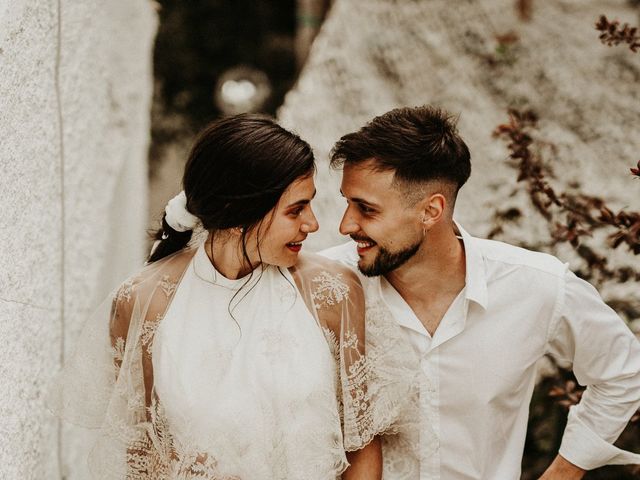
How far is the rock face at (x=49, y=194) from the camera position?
6.33 feet

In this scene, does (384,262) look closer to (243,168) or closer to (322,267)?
(322,267)

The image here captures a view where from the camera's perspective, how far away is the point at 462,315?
238 centimetres

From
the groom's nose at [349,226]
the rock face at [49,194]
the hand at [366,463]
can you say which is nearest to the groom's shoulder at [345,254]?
the groom's nose at [349,226]

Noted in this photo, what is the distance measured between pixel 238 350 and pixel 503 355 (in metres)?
0.81

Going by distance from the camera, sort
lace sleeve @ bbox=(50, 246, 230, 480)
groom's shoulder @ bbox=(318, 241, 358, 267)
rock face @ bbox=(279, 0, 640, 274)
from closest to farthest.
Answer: lace sleeve @ bbox=(50, 246, 230, 480) < groom's shoulder @ bbox=(318, 241, 358, 267) < rock face @ bbox=(279, 0, 640, 274)

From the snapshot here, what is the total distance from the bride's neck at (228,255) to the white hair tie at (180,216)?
7cm

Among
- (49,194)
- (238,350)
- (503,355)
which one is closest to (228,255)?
(238,350)

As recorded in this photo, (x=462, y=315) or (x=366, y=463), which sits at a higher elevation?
(x=462, y=315)

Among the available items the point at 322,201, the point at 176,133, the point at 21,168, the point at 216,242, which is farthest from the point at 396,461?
the point at 176,133

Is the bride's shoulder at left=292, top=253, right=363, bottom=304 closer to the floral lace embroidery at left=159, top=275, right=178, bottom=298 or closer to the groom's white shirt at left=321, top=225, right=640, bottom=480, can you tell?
the groom's white shirt at left=321, top=225, right=640, bottom=480

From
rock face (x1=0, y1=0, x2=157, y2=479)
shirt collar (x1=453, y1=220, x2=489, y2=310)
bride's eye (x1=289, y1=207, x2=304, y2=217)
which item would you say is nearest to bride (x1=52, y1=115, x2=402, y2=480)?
bride's eye (x1=289, y1=207, x2=304, y2=217)

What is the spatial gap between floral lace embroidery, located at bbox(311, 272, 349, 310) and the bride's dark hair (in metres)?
0.26

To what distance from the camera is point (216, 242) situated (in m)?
2.35
